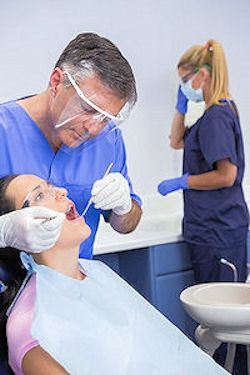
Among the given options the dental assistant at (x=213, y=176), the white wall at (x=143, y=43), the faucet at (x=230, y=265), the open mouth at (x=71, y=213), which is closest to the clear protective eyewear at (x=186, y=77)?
the dental assistant at (x=213, y=176)

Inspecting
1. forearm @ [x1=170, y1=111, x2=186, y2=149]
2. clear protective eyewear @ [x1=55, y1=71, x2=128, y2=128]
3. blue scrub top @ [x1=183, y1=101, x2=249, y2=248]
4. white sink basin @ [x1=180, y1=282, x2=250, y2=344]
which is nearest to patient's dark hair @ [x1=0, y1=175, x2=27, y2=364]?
clear protective eyewear @ [x1=55, y1=71, x2=128, y2=128]

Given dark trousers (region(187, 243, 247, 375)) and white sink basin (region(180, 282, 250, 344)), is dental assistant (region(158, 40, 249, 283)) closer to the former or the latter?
dark trousers (region(187, 243, 247, 375))

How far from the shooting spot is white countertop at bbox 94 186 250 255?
6.96 feet

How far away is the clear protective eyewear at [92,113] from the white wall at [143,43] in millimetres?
1078

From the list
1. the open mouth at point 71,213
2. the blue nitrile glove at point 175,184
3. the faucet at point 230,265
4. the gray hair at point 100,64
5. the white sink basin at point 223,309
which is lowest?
the faucet at point 230,265

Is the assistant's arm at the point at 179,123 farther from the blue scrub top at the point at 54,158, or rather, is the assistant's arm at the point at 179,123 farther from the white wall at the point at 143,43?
the blue scrub top at the point at 54,158

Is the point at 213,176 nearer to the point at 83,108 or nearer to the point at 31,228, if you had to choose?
the point at 83,108

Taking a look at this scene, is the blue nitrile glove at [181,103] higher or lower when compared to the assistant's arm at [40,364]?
higher

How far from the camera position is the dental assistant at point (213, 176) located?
6.56ft

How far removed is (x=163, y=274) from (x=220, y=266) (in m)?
0.30

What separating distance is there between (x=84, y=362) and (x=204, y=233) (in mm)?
1116

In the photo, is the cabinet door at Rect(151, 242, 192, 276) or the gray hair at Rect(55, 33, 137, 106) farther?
the cabinet door at Rect(151, 242, 192, 276)

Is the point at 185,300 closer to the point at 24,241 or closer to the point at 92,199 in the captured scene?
the point at 92,199

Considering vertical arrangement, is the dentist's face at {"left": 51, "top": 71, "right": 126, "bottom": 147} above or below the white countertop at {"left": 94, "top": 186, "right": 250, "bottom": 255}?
above
